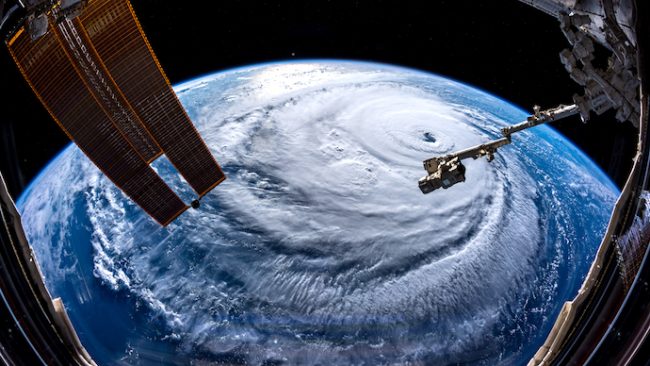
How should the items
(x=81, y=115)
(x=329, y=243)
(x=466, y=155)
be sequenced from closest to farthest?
1. (x=466, y=155)
2. (x=81, y=115)
3. (x=329, y=243)

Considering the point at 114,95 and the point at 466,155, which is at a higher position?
the point at 114,95

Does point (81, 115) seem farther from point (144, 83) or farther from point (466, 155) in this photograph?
point (466, 155)

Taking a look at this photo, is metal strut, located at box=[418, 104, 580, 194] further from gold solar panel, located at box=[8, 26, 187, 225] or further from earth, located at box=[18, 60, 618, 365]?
earth, located at box=[18, 60, 618, 365]

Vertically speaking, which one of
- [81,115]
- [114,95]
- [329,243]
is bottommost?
[329,243]

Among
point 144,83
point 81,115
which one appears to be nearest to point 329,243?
point 144,83

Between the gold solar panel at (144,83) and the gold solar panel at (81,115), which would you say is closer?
the gold solar panel at (81,115)

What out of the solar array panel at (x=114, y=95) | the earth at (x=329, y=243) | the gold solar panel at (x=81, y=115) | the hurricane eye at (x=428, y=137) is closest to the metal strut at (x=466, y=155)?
the solar array panel at (x=114, y=95)

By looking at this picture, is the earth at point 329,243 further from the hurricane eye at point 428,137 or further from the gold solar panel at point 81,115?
the gold solar panel at point 81,115

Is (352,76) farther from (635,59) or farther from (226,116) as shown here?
(635,59)
